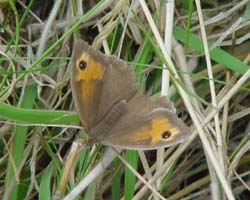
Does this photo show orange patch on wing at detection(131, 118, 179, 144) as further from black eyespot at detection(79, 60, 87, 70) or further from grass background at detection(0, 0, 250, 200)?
black eyespot at detection(79, 60, 87, 70)

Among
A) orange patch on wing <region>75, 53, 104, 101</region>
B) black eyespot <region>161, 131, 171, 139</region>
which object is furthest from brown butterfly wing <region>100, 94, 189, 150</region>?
orange patch on wing <region>75, 53, 104, 101</region>

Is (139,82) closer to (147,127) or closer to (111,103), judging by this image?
(111,103)

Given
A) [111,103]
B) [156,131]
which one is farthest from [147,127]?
[111,103]

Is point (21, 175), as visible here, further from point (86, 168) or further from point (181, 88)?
point (181, 88)

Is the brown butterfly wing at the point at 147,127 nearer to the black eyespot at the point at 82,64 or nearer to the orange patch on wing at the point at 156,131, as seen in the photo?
the orange patch on wing at the point at 156,131

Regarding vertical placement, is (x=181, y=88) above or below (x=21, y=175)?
above

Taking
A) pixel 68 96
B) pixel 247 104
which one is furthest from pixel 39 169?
pixel 247 104

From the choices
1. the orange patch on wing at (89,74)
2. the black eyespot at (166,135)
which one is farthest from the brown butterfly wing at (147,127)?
the orange patch on wing at (89,74)
